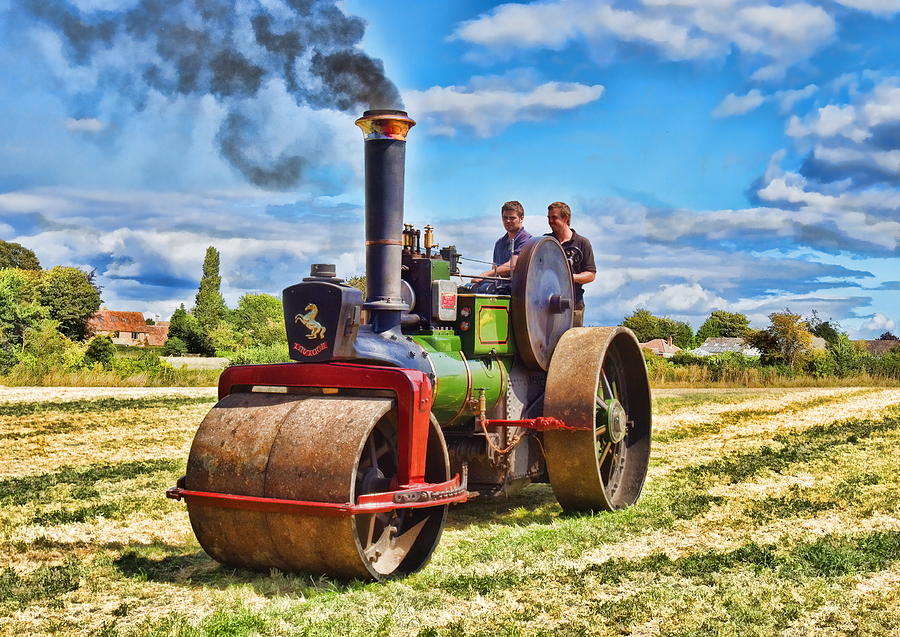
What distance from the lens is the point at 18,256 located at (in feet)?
212

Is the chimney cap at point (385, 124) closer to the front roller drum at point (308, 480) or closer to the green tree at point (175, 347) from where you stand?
the front roller drum at point (308, 480)

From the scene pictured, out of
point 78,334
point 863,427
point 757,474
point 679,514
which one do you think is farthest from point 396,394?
point 78,334

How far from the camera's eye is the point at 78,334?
56188 mm

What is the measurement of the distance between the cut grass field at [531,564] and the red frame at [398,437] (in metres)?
0.48

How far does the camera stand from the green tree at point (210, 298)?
65812 millimetres

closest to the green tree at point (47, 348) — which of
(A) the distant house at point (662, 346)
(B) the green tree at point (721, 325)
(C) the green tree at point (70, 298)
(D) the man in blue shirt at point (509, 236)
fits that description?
(C) the green tree at point (70, 298)

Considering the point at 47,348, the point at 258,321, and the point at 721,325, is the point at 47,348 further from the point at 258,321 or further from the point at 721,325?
the point at 721,325

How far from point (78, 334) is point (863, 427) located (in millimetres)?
49750

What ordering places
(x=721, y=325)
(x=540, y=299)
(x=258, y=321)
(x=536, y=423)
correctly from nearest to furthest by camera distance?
(x=536, y=423) → (x=540, y=299) → (x=258, y=321) → (x=721, y=325)

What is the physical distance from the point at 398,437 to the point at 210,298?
2674 inches

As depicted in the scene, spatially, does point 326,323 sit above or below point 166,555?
above

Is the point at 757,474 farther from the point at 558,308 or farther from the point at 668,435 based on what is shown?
the point at 668,435

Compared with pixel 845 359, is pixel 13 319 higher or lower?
higher

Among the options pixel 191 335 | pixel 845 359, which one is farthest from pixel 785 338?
pixel 191 335
